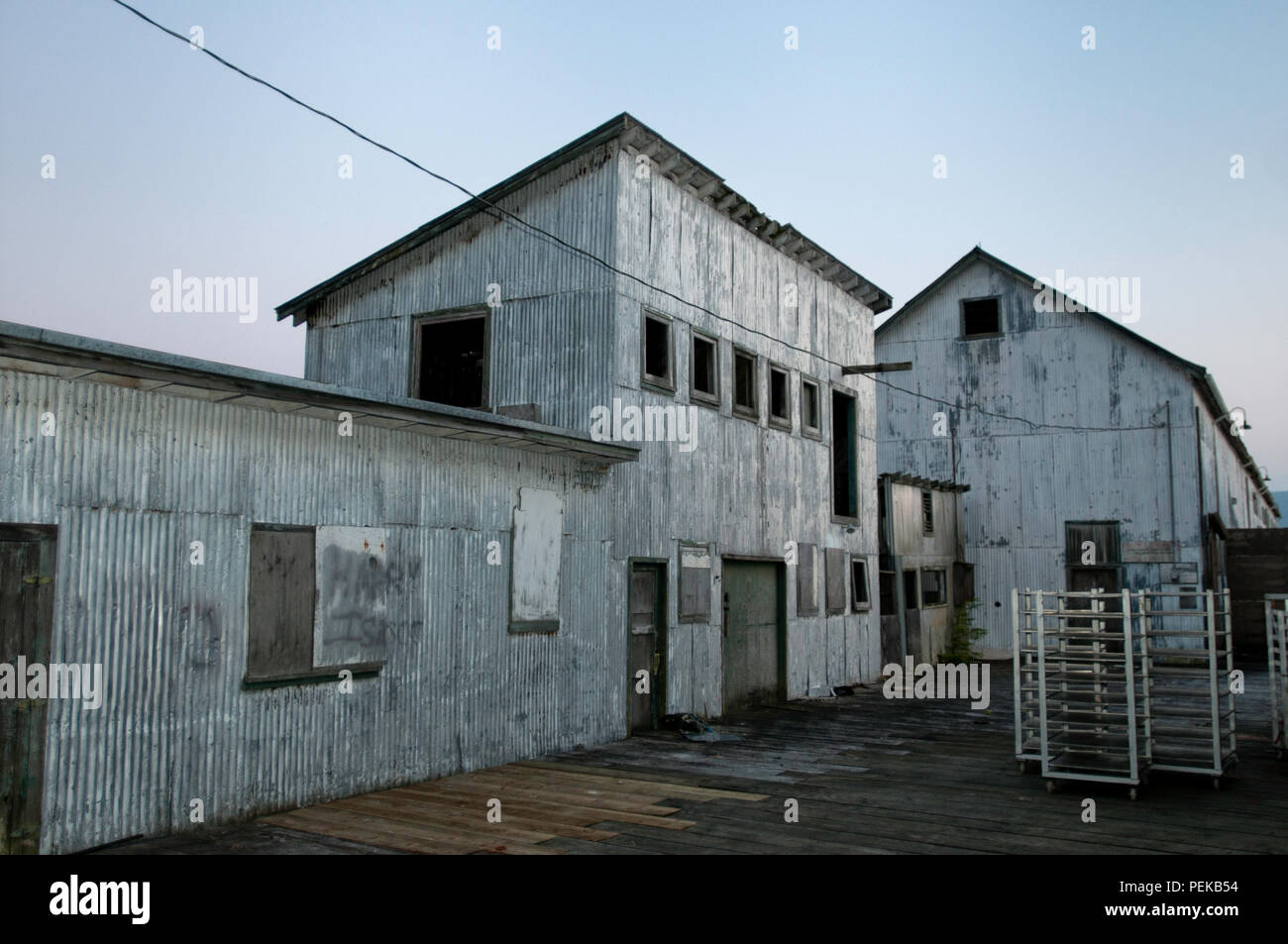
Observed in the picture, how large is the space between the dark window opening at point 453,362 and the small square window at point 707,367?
10.2ft

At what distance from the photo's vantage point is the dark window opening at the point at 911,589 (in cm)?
2244

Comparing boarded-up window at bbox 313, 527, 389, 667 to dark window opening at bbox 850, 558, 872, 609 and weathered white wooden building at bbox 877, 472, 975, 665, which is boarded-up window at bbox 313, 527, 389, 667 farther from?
weathered white wooden building at bbox 877, 472, 975, 665

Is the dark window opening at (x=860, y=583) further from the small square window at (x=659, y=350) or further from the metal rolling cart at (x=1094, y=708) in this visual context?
the metal rolling cart at (x=1094, y=708)

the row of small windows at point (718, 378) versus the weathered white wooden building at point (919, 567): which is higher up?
the row of small windows at point (718, 378)

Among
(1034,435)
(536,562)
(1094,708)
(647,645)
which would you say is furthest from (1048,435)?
(536,562)

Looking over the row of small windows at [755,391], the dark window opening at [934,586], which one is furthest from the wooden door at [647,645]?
the dark window opening at [934,586]

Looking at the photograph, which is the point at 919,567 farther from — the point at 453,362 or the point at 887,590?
the point at 453,362

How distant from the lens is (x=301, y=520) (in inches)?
347

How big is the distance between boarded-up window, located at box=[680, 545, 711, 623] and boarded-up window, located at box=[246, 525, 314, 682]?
20.3 feet

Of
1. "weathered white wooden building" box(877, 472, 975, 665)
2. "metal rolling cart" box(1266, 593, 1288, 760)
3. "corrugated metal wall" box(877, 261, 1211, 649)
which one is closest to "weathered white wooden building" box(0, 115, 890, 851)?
"weathered white wooden building" box(877, 472, 975, 665)

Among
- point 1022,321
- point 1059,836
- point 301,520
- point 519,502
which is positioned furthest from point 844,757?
point 1022,321

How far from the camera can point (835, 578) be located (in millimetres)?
18734
